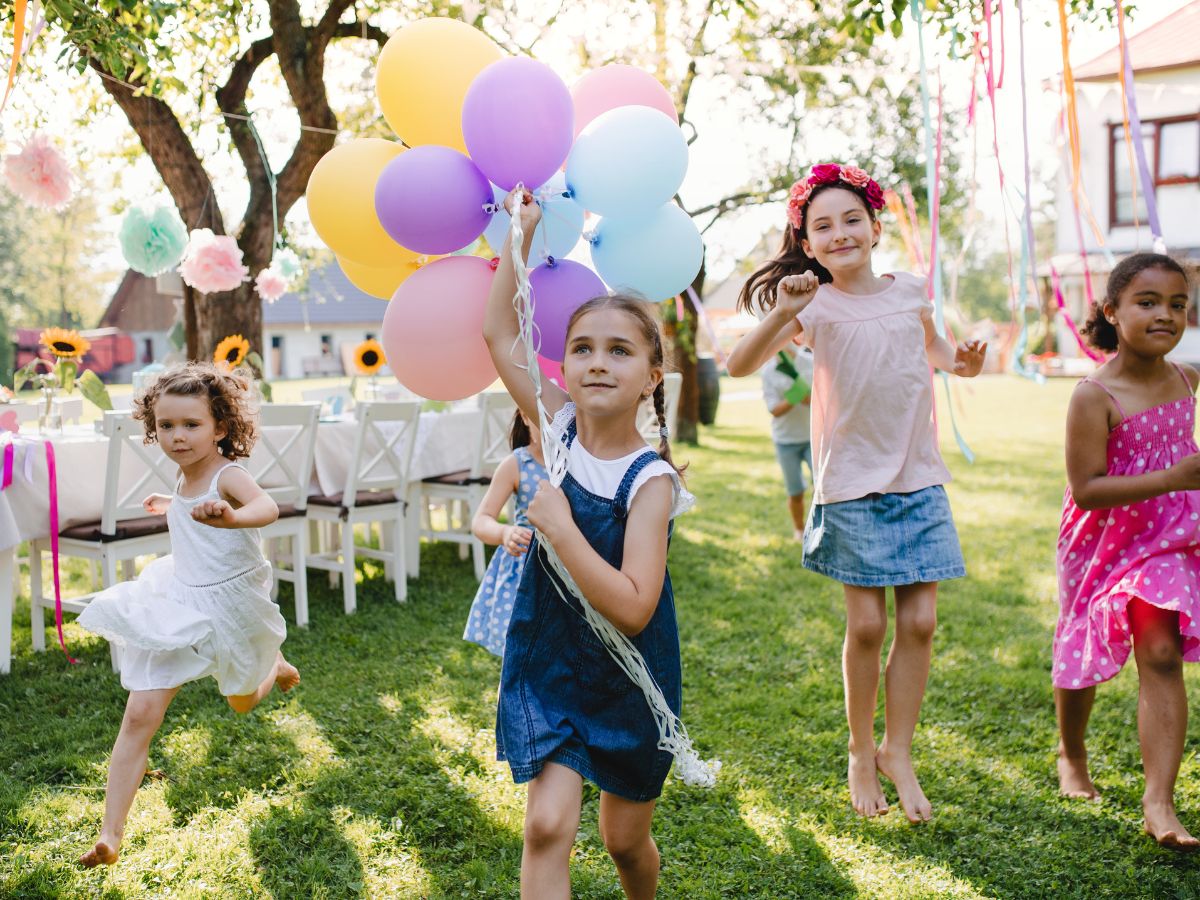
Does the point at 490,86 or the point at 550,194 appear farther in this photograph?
the point at 550,194

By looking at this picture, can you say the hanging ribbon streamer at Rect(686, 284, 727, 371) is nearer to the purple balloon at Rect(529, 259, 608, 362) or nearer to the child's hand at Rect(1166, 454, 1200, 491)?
the purple balloon at Rect(529, 259, 608, 362)

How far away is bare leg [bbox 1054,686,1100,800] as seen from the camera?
2846 millimetres

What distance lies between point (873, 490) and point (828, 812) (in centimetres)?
91

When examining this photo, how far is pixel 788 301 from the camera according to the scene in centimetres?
235

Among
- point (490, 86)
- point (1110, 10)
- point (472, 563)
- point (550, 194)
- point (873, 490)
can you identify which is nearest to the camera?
point (490, 86)

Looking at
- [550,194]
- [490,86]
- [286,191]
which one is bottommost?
[550,194]

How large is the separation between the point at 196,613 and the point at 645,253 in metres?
1.47

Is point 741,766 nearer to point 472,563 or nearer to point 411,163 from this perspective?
point 411,163

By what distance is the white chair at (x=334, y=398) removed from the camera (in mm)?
6355

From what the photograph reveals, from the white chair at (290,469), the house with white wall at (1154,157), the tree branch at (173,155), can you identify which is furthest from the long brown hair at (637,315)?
the house with white wall at (1154,157)

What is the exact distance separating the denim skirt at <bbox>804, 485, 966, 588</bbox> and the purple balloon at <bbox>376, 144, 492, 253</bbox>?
Answer: 123 centimetres

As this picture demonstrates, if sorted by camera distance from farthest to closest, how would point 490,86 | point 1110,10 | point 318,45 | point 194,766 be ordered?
point 318,45 → point 1110,10 → point 194,766 → point 490,86

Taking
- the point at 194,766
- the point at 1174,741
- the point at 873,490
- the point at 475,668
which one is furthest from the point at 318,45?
the point at 1174,741

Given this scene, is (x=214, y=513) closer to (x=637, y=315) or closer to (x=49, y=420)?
(x=637, y=315)
